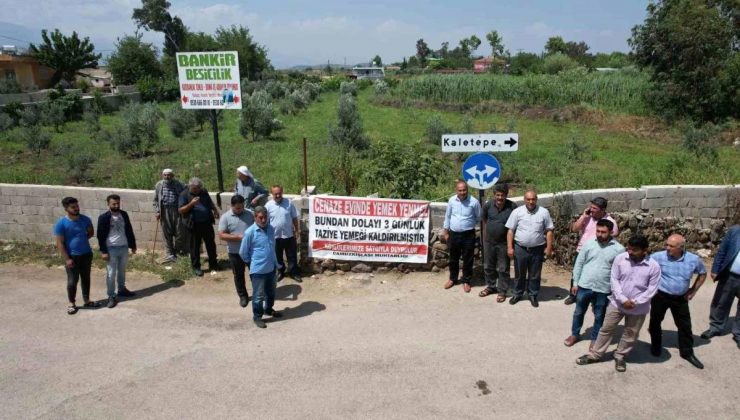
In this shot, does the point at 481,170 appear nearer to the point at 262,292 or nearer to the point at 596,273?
the point at 596,273

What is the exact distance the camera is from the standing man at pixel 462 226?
7.09 m

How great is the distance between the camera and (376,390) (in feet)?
16.2

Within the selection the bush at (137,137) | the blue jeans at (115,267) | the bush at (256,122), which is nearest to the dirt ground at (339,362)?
the blue jeans at (115,267)

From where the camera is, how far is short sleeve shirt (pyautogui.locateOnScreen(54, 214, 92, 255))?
663 centimetres

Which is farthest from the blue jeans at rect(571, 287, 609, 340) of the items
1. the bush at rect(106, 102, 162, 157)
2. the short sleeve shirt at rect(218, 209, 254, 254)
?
the bush at rect(106, 102, 162, 157)

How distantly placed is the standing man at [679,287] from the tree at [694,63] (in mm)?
19382

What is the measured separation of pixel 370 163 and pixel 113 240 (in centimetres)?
500

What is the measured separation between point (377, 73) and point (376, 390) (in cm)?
6914

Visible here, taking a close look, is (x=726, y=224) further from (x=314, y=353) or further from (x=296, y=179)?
(x=296, y=179)

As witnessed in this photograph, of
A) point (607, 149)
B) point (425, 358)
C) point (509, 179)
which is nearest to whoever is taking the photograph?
point (425, 358)

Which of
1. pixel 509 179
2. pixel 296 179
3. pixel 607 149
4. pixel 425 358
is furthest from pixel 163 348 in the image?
pixel 607 149

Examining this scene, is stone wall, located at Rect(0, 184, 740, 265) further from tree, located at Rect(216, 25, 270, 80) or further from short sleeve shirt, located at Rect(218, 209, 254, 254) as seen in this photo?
tree, located at Rect(216, 25, 270, 80)

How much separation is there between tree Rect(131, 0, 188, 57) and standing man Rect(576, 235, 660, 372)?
252 ft

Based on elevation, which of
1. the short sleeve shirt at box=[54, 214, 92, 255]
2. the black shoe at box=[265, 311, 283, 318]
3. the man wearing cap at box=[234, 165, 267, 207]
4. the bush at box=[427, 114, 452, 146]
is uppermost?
the bush at box=[427, 114, 452, 146]
